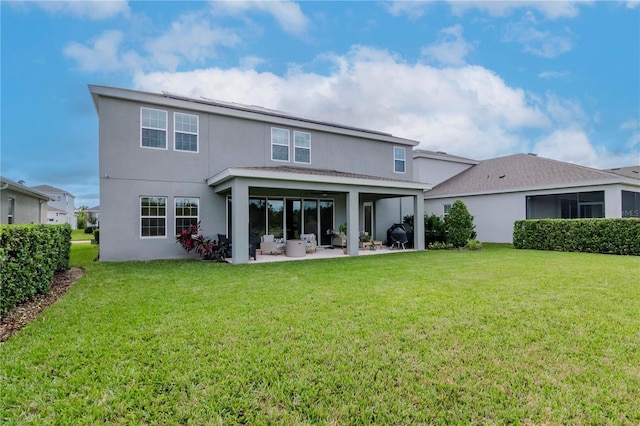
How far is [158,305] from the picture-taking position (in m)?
5.27

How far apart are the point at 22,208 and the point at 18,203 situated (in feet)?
2.77

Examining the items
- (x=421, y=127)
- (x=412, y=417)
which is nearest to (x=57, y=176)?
(x=421, y=127)

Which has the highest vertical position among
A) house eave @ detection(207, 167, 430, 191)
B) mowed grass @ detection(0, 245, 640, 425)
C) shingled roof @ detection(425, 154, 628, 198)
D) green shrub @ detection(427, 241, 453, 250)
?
shingled roof @ detection(425, 154, 628, 198)

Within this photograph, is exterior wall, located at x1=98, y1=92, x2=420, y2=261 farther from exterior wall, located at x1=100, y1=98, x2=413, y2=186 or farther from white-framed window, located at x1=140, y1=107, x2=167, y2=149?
white-framed window, located at x1=140, y1=107, x2=167, y2=149

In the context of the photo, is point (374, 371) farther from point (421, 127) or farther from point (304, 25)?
point (421, 127)

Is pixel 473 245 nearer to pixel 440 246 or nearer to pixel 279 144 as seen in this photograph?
pixel 440 246

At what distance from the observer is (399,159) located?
1752 centimetres

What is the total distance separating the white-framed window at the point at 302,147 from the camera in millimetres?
14266

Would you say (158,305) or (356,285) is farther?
(356,285)

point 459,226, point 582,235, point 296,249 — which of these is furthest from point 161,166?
point 582,235

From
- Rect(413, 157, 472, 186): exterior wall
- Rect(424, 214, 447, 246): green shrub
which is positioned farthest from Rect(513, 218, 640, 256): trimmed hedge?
Rect(413, 157, 472, 186): exterior wall

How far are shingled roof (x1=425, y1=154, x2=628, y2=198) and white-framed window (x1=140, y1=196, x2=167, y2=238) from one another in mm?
16591

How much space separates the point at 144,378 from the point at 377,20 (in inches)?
555

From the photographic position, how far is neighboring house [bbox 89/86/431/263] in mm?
10812
